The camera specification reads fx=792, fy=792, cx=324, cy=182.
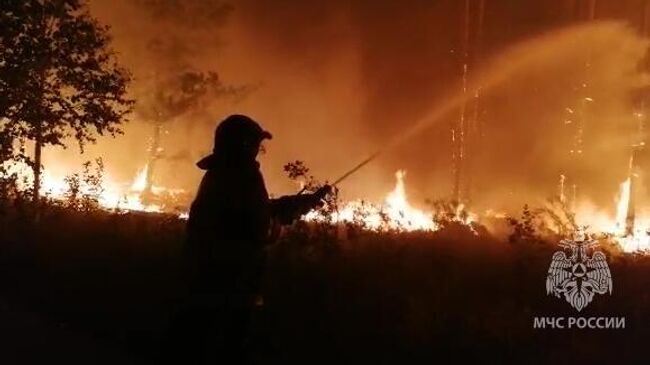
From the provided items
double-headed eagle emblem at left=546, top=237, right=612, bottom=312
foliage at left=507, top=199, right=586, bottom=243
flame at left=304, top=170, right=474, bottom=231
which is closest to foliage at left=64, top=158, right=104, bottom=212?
flame at left=304, top=170, right=474, bottom=231

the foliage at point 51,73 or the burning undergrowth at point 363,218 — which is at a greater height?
the foliage at point 51,73

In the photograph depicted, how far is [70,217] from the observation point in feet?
37.0

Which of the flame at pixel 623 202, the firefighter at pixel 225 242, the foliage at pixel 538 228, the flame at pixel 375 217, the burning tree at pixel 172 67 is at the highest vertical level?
the burning tree at pixel 172 67

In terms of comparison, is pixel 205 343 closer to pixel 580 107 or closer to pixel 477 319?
pixel 477 319

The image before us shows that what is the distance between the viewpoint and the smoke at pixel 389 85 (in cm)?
2734

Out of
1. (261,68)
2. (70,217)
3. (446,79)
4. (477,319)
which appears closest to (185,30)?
(261,68)

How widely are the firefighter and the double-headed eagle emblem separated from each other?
388cm

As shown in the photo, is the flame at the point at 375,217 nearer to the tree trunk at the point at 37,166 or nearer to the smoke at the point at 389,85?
the tree trunk at the point at 37,166

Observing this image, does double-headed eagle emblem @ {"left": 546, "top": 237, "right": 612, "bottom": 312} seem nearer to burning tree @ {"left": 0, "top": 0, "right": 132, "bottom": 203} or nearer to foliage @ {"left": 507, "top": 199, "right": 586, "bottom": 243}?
foliage @ {"left": 507, "top": 199, "right": 586, "bottom": 243}

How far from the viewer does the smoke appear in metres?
27.3

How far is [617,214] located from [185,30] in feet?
51.5

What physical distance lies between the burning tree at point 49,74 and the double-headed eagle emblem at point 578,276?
294 inches

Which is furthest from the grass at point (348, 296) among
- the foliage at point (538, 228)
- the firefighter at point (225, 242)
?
the firefighter at point (225, 242)

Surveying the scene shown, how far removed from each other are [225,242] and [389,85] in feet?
99.9
